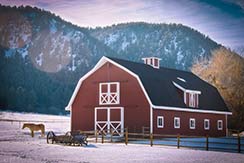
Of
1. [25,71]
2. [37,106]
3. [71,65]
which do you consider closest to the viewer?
[37,106]

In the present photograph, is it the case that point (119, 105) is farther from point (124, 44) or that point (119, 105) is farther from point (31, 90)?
point (124, 44)

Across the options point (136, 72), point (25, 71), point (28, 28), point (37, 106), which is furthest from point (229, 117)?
point (28, 28)

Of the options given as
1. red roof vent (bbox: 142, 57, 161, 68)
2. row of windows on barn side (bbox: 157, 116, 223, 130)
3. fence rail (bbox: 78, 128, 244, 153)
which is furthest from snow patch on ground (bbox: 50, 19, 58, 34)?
fence rail (bbox: 78, 128, 244, 153)

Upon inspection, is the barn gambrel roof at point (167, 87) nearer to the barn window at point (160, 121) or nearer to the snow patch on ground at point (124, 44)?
the barn window at point (160, 121)

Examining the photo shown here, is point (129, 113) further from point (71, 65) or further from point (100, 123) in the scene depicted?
point (71, 65)

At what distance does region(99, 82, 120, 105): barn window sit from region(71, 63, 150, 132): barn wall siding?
0.27m

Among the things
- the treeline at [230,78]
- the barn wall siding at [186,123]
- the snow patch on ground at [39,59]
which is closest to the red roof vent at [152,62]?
the barn wall siding at [186,123]

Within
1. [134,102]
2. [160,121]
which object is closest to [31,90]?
[134,102]

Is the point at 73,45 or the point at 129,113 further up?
the point at 73,45

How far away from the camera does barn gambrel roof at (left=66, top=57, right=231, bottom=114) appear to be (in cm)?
3178

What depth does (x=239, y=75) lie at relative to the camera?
45.1 m

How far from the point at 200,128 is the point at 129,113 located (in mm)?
6733

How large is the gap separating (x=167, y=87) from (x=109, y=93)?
4247mm

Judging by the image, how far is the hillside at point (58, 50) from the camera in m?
102
